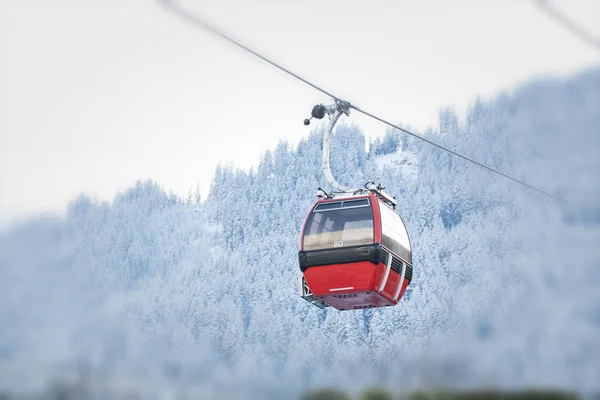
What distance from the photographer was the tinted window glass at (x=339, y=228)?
30047 millimetres

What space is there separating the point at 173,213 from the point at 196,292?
19519 mm

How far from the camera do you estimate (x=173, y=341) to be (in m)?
37.3

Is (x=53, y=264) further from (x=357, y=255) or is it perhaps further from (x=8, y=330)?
(x=357, y=255)

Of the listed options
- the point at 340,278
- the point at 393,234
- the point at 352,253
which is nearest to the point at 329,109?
the point at 393,234

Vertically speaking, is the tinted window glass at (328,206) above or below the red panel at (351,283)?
above

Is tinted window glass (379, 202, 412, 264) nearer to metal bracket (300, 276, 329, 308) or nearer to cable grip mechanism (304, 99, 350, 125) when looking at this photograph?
metal bracket (300, 276, 329, 308)

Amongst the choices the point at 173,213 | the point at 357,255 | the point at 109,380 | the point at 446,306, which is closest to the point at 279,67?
the point at 357,255

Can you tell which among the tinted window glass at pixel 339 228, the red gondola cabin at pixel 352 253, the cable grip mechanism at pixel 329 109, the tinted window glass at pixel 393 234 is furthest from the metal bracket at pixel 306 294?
the cable grip mechanism at pixel 329 109

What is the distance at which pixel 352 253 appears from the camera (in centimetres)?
2986

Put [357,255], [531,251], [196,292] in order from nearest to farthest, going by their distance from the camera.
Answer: [357,255] < [531,251] < [196,292]

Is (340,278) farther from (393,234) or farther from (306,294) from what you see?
(393,234)

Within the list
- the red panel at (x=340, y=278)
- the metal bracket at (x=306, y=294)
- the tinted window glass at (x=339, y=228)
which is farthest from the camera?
the metal bracket at (x=306, y=294)

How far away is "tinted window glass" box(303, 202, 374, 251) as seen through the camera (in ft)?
98.6

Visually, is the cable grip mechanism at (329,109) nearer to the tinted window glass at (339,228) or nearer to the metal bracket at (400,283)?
the tinted window glass at (339,228)
